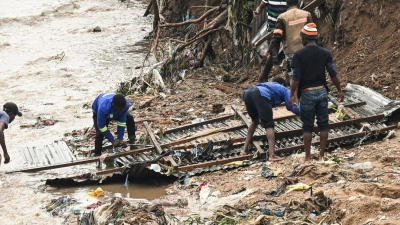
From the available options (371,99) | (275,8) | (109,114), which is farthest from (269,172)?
(275,8)

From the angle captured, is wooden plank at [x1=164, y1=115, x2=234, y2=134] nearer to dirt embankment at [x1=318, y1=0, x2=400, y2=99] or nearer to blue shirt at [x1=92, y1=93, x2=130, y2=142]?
blue shirt at [x1=92, y1=93, x2=130, y2=142]

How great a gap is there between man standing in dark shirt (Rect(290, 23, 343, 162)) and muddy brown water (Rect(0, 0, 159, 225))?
1.95m

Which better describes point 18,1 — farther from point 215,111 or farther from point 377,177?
point 377,177

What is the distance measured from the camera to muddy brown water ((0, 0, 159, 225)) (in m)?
7.48

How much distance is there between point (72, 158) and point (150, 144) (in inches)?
41.7

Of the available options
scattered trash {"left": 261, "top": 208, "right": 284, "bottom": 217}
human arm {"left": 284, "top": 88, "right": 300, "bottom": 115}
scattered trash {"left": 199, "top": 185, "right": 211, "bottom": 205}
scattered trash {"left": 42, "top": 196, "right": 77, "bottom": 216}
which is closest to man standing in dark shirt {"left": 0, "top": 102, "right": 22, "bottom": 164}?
scattered trash {"left": 42, "top": 196, "right": 77, "bottom": 216}

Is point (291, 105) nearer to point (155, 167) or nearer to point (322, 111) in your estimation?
point (322, 111)

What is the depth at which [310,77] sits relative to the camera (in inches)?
258

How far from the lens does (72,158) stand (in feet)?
27.9

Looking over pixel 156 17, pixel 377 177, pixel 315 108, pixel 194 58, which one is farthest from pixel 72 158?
pixel 156 17

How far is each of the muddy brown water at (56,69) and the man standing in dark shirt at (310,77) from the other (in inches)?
76.6

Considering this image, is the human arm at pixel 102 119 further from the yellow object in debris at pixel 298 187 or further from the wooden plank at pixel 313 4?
the wooden plank at pixel 313 4

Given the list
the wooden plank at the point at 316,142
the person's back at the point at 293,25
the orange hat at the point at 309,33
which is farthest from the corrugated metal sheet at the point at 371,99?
the orange hat at the point at 309,33

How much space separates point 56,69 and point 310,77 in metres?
10.6
